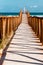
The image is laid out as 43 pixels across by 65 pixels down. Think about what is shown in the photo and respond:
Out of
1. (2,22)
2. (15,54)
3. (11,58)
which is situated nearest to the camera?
(11,58)

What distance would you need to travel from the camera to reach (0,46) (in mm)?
8922

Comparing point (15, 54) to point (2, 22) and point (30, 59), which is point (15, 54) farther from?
point (2, 22)

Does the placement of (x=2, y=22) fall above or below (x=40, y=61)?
above

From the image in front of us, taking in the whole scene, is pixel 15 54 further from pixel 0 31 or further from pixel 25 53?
pixel 0 31

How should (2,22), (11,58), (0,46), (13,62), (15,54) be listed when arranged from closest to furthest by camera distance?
(13,62)
(11,58)
(15,54)
(0,46)
(2,22)

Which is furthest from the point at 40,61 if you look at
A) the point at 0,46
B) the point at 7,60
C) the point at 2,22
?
the point at 2,22

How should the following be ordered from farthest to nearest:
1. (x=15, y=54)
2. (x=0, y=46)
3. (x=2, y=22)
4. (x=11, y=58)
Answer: (x=2, y=22) → (x=0, y=46) → (x=15, y=54) → (x=11, y=58)

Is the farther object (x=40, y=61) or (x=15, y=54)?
(x=15, y=54)

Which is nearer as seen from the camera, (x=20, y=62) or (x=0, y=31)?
(x=20, y=62)

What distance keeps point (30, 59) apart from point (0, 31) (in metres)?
3.62

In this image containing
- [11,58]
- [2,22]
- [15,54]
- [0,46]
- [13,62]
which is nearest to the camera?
[13,62]

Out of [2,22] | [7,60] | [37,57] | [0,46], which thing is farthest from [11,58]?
[2,22]

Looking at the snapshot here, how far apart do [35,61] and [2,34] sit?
3916 millimetres

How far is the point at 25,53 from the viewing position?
24.0 feet
